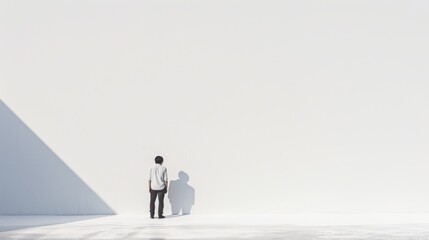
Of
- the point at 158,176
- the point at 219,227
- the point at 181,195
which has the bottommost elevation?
the point at 219,227

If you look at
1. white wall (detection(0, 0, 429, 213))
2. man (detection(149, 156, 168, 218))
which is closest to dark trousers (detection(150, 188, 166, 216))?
man (detection(149, 156, 168, 218))

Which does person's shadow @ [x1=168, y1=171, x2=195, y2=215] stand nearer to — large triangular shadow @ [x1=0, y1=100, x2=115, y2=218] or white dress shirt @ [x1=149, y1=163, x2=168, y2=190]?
white dress shirt @ [x1=149, y1=163, x2=168, y2=190]

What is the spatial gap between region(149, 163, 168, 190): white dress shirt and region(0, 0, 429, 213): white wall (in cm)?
84

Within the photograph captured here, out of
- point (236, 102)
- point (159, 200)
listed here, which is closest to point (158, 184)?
point (159, 200)

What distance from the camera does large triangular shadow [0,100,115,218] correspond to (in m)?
13.1

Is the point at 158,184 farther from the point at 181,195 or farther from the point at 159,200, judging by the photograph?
the point at 181,195

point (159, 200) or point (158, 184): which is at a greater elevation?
point (158, 184)

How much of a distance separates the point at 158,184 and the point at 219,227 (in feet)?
7.97

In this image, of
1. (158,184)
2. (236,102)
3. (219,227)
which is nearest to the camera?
(219,227)

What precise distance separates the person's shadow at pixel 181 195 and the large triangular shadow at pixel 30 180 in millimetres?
1626

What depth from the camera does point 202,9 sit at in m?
13.3

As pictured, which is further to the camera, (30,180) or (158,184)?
(30,180)

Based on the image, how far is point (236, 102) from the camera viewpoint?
42.8 ft

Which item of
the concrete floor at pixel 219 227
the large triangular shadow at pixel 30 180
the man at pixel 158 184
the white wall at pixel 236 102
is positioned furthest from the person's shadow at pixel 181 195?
the large triangular shadow at pixel 30 180
